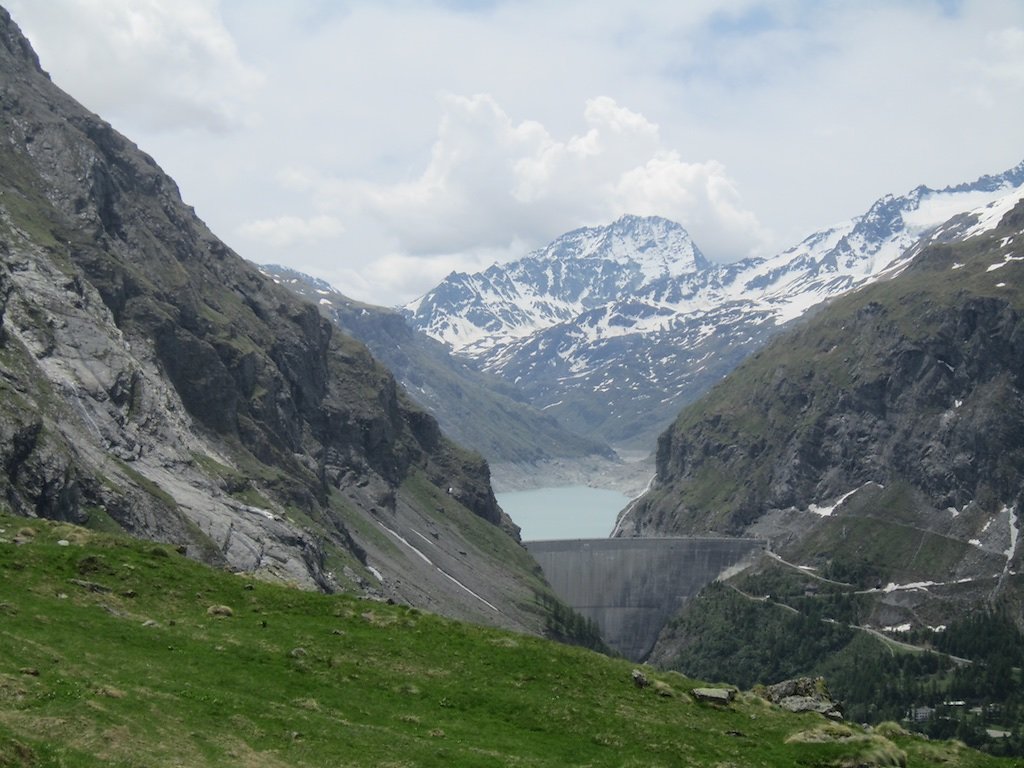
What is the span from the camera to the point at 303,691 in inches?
1823

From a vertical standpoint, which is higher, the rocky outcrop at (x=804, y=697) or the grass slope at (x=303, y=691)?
the rocky outcrop at (x=804, y=697)

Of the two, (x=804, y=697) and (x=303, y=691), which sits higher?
(x=804, y=697)

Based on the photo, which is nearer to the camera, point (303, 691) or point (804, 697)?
point (303, 691)

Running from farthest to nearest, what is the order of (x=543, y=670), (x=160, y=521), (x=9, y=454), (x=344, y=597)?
(x=160, y=521)
(x=9, y=454)
(x=344, y=597)
(x=543, y=670)

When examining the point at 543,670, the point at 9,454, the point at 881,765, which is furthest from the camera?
the point at 9,454

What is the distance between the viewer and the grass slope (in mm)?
38531

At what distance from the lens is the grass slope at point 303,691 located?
38531mm

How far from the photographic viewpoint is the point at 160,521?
144500 mm

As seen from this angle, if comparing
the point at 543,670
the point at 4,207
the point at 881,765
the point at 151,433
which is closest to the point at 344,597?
the point at 543,670

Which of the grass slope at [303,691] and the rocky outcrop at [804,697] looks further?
the rocky outcrop at [804,697]

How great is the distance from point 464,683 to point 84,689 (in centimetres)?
1671

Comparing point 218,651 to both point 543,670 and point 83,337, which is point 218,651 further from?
point 83,337

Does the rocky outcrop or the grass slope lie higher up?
the rocky outcrop

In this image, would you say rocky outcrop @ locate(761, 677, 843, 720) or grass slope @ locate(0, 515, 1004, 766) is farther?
rocky outcrop @ locate(761, 677, 843, 720)
